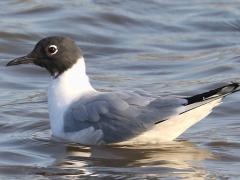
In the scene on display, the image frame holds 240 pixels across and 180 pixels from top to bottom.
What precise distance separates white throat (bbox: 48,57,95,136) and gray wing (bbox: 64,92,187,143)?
29cm

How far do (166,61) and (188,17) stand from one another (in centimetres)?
271

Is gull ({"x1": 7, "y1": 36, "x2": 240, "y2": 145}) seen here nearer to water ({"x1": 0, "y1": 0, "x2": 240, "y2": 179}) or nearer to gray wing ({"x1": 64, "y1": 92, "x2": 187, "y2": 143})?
gray wing ({"x1": 64, "y1": 92, "x2": 187, "y2": 143})

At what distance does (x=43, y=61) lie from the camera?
10141 millimetres

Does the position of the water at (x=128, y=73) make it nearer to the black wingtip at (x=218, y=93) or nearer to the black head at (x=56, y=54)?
the black wingtip at (x=218, y=93)

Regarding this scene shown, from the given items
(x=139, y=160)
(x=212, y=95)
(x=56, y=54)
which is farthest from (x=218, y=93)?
(x=56, y=54)

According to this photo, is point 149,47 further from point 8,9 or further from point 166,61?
point 8,9

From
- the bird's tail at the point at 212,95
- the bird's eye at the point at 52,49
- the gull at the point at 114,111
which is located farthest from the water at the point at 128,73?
the bird's eye at the point at 52,49

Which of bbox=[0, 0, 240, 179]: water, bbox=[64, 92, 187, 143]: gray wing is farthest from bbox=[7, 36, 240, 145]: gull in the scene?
bbox=[0, 0, 240, 179]: water

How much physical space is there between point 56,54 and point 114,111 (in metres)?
1.01

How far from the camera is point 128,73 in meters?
12.8

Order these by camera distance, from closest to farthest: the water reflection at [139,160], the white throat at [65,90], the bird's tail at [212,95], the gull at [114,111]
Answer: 1. the water reflection at [139,160]
2. the bird's tail at [212,95]
3. the gull at [114,111]
4. the white throat at [65,90]

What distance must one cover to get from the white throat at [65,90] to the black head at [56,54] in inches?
2.5

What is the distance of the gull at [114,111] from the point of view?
9.21 metres

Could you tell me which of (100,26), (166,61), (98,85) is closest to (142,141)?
(98,85)
